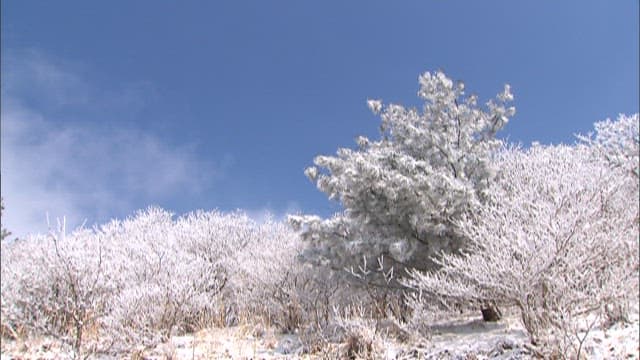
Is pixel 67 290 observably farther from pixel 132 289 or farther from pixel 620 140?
pixel 620 140

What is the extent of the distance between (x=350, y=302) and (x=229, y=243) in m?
7.37

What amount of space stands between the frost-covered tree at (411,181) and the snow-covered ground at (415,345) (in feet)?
5.75

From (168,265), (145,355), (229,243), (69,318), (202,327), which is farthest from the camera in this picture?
(229,243)

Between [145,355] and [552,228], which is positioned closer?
[552,228]

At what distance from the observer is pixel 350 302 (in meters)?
11.7

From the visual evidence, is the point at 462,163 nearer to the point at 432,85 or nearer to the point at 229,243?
the point at 432,85

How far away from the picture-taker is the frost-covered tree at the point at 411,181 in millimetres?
10297

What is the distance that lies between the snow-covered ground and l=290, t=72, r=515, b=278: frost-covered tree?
5.75 ft

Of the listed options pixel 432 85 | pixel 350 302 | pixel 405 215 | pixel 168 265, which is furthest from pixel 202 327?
pixel 432 85

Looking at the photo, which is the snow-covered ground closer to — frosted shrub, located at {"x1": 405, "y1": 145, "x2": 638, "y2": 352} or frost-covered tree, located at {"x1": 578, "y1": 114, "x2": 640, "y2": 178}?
frosted shrub, located at {"x1": 405, "y1": 145, "x2": 638, "y2": 352}

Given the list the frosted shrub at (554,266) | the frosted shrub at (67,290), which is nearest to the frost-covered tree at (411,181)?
the frosted shrub at (554,266)

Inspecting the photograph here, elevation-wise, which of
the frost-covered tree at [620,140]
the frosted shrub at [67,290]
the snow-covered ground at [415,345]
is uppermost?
the frost-covered tree at [620,140]

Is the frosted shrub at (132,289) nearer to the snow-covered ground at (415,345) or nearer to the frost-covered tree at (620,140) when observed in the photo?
the snow-covered ground at (415,345)

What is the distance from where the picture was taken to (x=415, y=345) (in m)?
9.02
